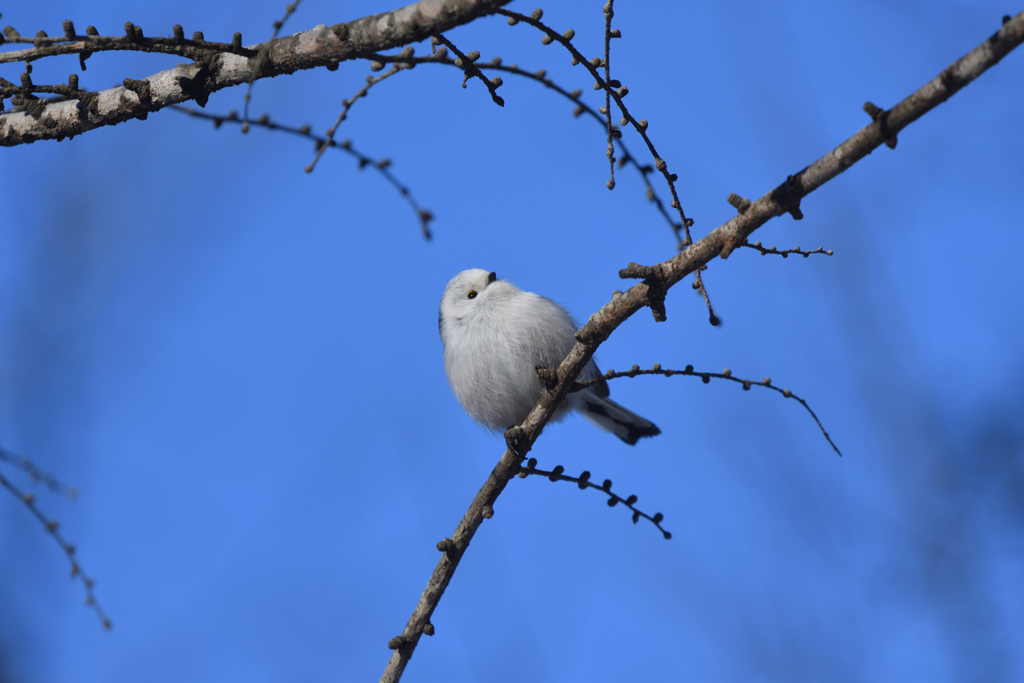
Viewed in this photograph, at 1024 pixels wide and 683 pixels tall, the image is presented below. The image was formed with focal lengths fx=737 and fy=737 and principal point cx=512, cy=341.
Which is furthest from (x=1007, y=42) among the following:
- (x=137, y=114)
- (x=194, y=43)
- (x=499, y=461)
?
(x=137, y=114)

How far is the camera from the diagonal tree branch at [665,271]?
1.54 m

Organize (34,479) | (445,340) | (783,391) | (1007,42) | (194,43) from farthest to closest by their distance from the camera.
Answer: (445,340) → (34,479) → (783,391) → (194,43) → (1007,42)

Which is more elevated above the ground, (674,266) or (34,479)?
(674,266)

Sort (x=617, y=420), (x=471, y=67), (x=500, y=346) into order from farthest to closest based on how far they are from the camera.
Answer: (x=617, y=420) → (x=500, y=346) → (x=471, y=67)

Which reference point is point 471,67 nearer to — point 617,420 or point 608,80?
point 608,80

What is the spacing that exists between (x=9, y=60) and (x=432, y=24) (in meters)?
1.25

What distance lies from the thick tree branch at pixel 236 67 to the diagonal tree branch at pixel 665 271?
0.83 m

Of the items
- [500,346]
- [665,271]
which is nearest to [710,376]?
[665,271]

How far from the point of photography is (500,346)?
12.8 ft

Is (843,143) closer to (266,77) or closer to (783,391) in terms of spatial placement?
(783,391)

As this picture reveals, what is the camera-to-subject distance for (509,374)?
3.91m

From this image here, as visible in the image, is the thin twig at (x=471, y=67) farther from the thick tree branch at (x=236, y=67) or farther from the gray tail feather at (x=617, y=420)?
the gray tail feather at (x=617, y=420)

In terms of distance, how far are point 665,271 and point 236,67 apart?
1460 millimetres

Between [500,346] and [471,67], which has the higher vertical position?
[500,346]
